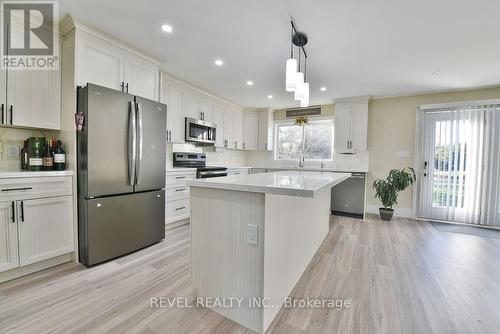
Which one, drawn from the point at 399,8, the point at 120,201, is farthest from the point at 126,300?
the point at 399,8

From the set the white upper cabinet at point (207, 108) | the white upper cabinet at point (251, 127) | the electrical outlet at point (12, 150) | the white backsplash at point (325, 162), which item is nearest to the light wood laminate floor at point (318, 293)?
the electrical outlet at point (12, 150)

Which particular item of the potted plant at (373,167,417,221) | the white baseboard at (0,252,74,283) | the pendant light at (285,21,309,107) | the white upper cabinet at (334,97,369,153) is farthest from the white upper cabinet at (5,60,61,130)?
the potted plant at (373,167,417,221)

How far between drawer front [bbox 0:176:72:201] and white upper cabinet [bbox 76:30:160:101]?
3.19 ft

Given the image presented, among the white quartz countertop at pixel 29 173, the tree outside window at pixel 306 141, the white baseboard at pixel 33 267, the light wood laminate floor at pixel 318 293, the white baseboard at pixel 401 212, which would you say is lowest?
the light wood laminate floor at pixel 318 293

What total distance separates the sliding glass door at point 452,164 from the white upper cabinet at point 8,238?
5.76 metres

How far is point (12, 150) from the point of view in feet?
7.39

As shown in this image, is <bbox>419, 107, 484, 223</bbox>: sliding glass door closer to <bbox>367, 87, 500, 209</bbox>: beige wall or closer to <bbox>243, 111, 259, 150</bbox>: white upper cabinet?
<bbox>367, 87, 500, 209</bbox>: beige wall

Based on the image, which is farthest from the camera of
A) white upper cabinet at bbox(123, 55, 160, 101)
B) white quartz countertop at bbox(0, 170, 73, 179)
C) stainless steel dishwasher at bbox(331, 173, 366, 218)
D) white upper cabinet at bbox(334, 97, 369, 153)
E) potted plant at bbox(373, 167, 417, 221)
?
white upper cabinet at bbox(334, 97, 369, 153)

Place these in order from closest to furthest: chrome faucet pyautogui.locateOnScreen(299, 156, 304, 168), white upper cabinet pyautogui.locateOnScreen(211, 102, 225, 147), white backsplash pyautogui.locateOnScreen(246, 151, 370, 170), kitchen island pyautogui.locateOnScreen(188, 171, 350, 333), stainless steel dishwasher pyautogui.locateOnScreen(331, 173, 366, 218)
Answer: kitchen island pyautogui.locateOnScreen(188, 171, 350, 333), stainless steel dishwasher pyautogui.locateOnScreen(331, 173, 366, 218), white upper cabinet pyautogui.locateOnScreen(211, 102, 225, 147), white backsplash pyautogui.locateOnScreen(246, 151, 370, 170), chrome faucet pyautogui.locateOnScreen(299, 156, 304, 168)

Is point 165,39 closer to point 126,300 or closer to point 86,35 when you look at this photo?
point 86,35

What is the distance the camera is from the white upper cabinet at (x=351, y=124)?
14.8 ft

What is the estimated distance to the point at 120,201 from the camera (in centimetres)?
235

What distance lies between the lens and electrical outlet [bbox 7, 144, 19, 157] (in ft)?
7.31

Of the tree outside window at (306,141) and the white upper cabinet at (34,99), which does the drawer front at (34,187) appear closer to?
the white upper cabinet at (34,99)
